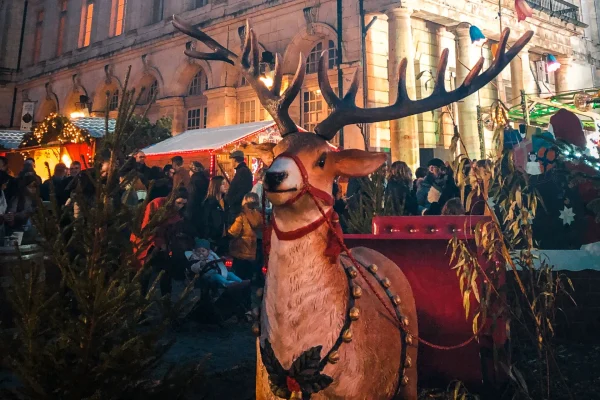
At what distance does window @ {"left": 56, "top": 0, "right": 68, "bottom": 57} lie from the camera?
29.2 meters

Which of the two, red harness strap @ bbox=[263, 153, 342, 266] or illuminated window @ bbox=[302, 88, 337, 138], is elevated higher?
illuminated window @ bbox=[302, 88, 337, 138]

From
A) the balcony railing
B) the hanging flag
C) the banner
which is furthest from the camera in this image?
the banner

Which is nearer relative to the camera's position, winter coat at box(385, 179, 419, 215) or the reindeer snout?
the reindeer snout

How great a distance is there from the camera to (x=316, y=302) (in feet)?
6.86

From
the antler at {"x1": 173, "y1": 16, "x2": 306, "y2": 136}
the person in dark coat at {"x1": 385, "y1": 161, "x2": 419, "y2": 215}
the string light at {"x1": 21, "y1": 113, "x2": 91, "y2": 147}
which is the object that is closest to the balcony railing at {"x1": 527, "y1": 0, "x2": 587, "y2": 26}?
the person in dark coat at {"x1": 385, "y1": 161, "x2": 419, "y2": 215}

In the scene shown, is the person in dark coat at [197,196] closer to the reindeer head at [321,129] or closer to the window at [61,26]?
the reindeer head at [321,129]

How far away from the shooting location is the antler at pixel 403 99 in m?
2.44

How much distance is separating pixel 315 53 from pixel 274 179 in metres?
16.3

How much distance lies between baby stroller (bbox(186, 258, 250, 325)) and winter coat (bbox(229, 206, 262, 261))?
740mm

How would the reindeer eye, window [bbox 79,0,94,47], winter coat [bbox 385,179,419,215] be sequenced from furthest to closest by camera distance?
1. window [bbox 79,0,94,47]
2. winter coat [bbox 385,179,419,215]
3. the reindeer eye

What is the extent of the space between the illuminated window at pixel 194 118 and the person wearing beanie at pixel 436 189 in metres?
14.7

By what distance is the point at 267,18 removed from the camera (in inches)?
693

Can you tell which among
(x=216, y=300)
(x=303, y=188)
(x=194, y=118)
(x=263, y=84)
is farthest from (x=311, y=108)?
(x=303, y=188)

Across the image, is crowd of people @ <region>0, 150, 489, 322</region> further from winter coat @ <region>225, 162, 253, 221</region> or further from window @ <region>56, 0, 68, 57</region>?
window @ <region>56, 0, 68, 57</region>
